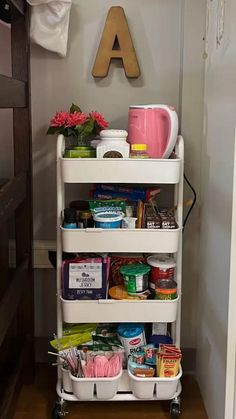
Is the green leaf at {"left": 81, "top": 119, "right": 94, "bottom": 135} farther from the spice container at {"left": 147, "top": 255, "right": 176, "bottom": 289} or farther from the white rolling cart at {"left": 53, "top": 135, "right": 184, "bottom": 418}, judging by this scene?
the spice container at {"left": 147, "top": 255, "right": 176, "bottom": 289}

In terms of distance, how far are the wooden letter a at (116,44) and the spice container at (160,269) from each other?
2.39ft

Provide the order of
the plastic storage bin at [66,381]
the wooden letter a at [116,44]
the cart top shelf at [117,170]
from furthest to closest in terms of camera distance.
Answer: the wooden letter a at [116,44]
the plastic storage bin at [66,381]
the cart top shelf at [117,170]

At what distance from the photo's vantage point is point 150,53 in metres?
2.31

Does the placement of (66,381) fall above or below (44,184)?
below

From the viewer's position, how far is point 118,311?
208cm

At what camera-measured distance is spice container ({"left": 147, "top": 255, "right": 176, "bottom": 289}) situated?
209 cm

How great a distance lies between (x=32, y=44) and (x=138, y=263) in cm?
94

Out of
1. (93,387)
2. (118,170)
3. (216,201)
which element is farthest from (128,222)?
(93,387)

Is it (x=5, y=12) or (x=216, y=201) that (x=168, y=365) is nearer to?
(x=216, y=201)

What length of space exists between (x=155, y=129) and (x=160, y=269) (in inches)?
19.4

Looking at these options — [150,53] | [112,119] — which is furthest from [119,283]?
[150,53]

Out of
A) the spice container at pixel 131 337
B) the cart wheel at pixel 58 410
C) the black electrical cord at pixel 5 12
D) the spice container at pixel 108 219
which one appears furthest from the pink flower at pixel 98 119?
the cart wheel at pixel 58 410

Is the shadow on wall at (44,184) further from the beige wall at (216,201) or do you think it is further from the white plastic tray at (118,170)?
the beige wall at (216,201)

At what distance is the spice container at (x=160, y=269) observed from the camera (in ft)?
6.87
